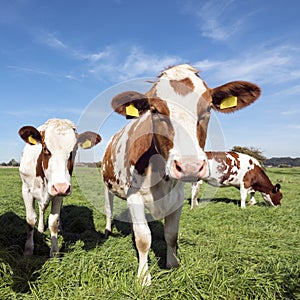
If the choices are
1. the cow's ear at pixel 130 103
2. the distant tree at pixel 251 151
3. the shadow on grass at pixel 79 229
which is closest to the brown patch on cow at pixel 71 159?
the cow's ear at pixel 130 103

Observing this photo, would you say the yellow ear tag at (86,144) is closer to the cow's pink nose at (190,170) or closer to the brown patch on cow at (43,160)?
the brown patch on cow at (43,160)

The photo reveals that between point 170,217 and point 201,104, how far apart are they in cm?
163

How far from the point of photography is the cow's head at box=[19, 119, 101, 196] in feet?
12.2

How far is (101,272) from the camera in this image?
3553mm

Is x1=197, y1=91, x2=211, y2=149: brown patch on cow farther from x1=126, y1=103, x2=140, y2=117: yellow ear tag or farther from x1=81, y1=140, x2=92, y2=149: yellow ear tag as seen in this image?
x1=81, y1=140, x2=92, y2=149: yellow ear tag

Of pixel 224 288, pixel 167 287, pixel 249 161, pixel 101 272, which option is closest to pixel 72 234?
pixel 101 272

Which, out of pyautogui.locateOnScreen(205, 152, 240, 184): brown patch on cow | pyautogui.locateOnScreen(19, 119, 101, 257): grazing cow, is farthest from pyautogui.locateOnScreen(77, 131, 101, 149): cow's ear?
pyautogui.locateOnScreen(205, 152, 240, 184): brown patch on cow

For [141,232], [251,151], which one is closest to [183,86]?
[141,232]

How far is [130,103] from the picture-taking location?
3311 mm

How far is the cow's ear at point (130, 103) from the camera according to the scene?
3.27m

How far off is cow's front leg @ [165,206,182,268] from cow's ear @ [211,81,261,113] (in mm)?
1375

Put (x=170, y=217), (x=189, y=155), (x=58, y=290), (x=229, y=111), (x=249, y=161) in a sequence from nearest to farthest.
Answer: (x=189, y=155) < (x=58, y=290) < (x=229, y=111) < (x=170, y=217) < (x=249, y=161)

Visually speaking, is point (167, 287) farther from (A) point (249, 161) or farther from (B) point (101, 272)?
(A) point (249, 161)

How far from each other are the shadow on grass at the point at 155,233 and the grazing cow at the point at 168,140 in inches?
13.7
